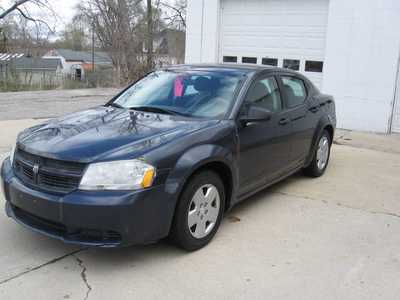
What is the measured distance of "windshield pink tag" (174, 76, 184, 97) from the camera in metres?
4.57

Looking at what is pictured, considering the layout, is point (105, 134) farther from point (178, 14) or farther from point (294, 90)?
point (178, 14)

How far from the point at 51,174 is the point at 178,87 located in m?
1.82

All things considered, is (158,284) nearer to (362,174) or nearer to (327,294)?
(327,294)

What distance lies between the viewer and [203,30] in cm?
1177

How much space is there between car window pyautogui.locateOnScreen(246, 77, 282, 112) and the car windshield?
201mm

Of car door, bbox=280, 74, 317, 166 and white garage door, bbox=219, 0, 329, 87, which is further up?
white garage door, bbox=219, 0, 329, 87

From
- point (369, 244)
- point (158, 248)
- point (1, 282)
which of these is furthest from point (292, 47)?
point (1, 282)

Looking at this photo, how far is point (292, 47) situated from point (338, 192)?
587 centimetres

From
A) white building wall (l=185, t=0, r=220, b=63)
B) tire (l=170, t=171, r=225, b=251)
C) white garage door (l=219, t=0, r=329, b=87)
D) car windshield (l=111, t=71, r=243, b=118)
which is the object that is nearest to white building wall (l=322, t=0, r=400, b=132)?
white garage door (l=219, t=0, r=329, b=87)

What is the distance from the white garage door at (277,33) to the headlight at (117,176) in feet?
26.4

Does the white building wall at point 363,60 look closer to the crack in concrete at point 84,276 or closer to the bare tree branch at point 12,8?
the crack in concrete at point 84,276

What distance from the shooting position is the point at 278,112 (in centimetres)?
494

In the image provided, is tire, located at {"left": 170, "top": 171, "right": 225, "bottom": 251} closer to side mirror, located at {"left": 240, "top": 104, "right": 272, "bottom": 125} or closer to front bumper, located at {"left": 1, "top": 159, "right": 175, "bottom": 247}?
front bumper, located at {"left": 1, "top": 159, "right": 175, "bottom": 247}

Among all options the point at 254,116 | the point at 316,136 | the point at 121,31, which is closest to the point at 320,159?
the point at 316,136
